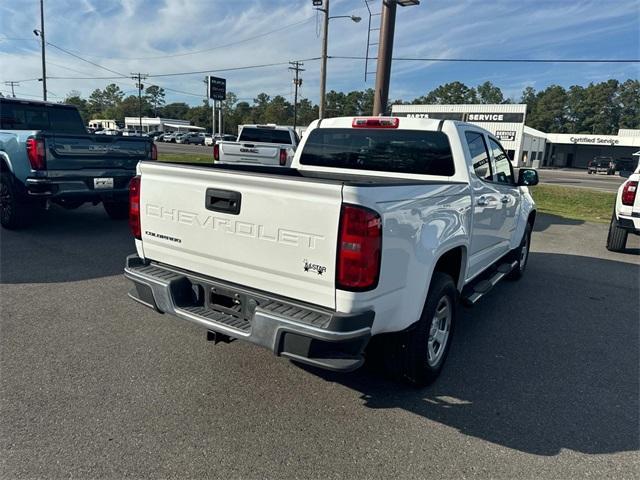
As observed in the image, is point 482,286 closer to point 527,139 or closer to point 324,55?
point 324,55

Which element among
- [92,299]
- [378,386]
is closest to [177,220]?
[378,386]

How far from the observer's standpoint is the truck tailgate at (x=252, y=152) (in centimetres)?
1048

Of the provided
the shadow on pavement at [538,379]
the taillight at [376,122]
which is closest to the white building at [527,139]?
the shadow on pavement at [538,379]

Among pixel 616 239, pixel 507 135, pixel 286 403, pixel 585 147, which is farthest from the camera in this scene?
pixel 585 147

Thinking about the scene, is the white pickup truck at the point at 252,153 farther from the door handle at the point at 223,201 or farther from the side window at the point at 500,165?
the door handle at the point at 223,201

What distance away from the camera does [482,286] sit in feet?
13.8

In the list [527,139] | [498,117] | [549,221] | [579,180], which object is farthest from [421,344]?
[527,139]

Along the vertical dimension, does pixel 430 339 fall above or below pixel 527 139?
below

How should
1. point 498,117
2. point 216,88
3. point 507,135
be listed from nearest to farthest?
1. point 216,88
2. point 507,135
3. point 498,117

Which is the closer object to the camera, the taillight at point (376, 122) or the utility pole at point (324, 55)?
the taillight at point (376, 122)

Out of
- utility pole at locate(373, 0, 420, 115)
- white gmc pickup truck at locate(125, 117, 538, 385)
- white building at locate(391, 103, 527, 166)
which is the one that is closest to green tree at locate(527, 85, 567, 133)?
white building at locate(391, 103, 527, 166)

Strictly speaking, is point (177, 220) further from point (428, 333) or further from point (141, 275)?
point (428, 333)

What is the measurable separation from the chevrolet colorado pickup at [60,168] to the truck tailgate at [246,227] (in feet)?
14.3

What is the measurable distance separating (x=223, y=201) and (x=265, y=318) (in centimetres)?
80
